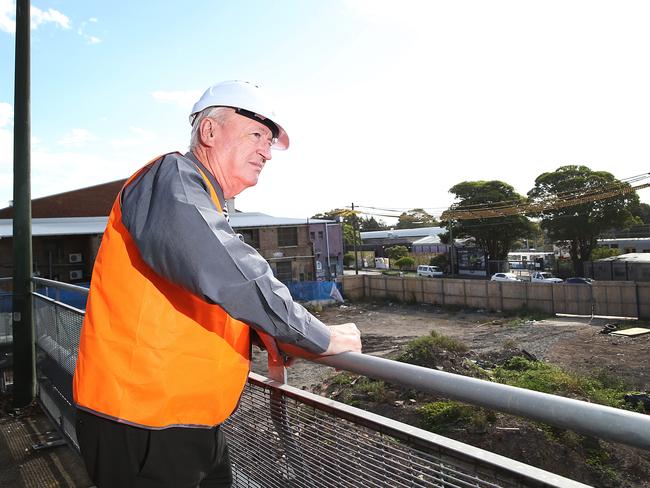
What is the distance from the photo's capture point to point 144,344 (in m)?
1.17

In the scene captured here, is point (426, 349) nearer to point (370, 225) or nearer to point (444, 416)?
point (444, 416)

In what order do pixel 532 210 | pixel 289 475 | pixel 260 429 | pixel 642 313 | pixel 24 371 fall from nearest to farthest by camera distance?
pixel 289 475 < pixel 260 429 < pixel 24 371 < pixel 642 313 < pixel 532 210

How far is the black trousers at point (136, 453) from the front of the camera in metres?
1.24

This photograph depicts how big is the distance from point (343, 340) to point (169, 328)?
0.48 metres

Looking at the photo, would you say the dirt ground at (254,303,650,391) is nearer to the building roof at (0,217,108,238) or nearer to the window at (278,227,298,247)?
the window at (278,227,298,247)

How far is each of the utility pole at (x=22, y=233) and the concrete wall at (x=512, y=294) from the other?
2508 centimetres

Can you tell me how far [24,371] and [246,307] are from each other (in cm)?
480

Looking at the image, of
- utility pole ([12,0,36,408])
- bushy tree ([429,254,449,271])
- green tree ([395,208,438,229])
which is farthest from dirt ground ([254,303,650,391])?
green tree ([395,208,438,229])

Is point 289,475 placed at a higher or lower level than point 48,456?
higher

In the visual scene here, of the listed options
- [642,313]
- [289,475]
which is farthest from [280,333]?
[642,313]

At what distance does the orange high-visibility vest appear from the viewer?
118cm

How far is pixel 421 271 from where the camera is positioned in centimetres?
4194

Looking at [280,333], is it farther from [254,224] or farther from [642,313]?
[254,224]

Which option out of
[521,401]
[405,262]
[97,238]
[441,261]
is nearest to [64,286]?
[521,401]
